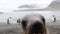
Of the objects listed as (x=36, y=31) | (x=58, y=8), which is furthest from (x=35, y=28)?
(x=58, y=8)

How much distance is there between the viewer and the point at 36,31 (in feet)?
3.89

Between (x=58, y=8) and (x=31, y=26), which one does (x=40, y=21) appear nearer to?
(x=31, y=26)

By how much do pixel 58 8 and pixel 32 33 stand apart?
2198 centimetres

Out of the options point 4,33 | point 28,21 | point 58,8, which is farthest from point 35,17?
point 58,8

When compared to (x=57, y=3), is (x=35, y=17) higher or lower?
lower

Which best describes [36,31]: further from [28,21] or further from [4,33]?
[4,33]

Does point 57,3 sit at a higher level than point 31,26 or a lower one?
higher

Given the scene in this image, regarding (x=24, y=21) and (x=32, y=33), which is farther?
(x=24, y=21)

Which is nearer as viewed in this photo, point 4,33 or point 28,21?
point 28,21

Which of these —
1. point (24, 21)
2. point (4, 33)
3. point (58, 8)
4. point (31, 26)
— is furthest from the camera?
point (58, 8)

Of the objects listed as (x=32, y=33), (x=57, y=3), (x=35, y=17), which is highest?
(x=57, y=3)

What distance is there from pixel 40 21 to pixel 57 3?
2204 cm

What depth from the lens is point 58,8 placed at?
22844 millimetres

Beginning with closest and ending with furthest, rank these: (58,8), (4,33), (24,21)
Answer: (24,21) → (4,33) → (58,8)
